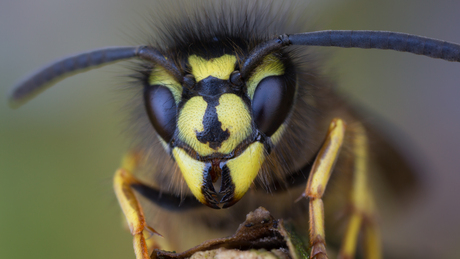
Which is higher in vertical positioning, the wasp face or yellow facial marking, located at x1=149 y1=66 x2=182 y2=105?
yellow facial marking, located at x1=149 y1=66 x2=182 y2=105

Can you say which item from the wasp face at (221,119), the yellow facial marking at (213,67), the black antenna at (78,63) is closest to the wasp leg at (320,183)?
the wasp face at (221,119)

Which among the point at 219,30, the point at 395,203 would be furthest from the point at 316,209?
the point at 395,203

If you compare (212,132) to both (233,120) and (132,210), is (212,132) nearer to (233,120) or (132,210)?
(233,120)

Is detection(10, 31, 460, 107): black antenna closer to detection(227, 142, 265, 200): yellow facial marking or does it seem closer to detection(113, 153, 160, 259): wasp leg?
detection(227, 142, 265, 200): yellow facial marking

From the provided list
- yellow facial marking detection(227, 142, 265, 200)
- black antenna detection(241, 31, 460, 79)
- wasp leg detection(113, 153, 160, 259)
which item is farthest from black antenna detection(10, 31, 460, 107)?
wasp leg detection(113, 153, 160, 259)

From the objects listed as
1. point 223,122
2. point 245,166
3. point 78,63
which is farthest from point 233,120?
point 78,63

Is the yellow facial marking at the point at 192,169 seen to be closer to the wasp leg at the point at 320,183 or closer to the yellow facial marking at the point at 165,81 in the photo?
the yellow facial marking at the point at 165,81

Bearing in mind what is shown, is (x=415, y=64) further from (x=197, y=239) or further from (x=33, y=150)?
(x=33, y=150)
